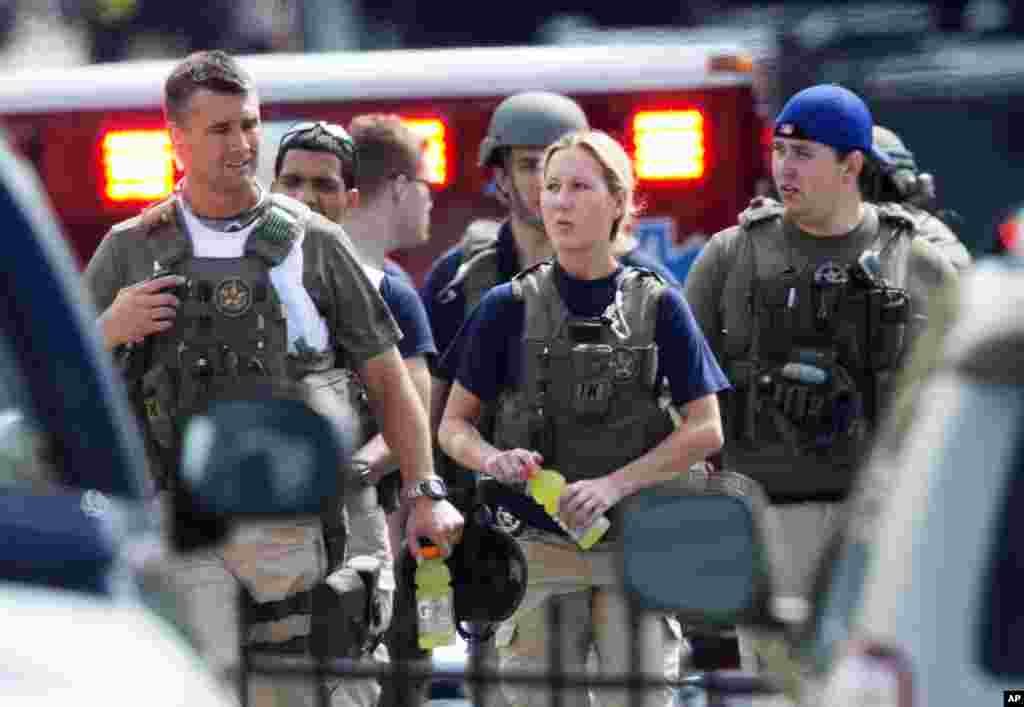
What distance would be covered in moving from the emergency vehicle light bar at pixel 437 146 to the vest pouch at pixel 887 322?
3.38m

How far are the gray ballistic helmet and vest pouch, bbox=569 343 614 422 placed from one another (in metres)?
1.65

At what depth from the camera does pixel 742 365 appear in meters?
8.33

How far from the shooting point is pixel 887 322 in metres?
8.24

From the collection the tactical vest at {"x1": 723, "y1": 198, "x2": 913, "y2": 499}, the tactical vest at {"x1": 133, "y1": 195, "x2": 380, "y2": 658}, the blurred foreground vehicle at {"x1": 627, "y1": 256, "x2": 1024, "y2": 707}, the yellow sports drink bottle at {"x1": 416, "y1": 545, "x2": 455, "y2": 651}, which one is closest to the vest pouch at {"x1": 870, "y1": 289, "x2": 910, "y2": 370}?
the tactical vest at {"x1": 723, "y1": 198, "x2": 913, "y2": 499}

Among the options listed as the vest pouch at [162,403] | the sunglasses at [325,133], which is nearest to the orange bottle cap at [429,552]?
the vest pouch at [162,403]

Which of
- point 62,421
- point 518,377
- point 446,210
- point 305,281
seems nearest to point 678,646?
point 518,377

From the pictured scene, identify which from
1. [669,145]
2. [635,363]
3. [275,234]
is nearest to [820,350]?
[635,363]

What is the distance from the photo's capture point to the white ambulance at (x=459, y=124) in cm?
1141

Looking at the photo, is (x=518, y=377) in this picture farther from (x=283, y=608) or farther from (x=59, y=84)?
(x=59, y=84)

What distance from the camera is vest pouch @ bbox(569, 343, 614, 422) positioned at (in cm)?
753

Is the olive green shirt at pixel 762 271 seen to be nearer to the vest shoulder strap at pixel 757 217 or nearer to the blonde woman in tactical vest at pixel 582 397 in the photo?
the vest shoulder strap at pixel 757 217

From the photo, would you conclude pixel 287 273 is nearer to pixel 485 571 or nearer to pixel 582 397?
pixel 582 397

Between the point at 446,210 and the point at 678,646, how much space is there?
12.0 feet

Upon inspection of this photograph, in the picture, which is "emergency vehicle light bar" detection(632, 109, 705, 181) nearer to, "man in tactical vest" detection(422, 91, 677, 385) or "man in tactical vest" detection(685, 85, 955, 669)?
"man in tactical vest" detection(422, 91, 677, 385)
